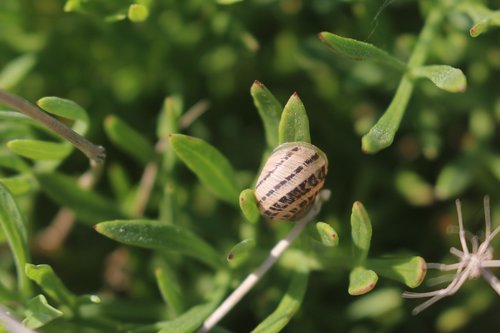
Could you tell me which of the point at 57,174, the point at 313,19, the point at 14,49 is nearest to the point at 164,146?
the point at 57,174

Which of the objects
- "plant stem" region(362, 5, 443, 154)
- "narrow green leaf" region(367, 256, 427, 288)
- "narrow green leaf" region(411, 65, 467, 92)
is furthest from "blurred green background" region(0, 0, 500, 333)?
"narrow green leaf" region(367, 256, 427, 288)

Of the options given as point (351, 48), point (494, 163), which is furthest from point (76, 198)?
point (494, 163)

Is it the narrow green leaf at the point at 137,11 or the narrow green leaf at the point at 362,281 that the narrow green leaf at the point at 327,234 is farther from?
the narrow green leaf at the point at 137,11

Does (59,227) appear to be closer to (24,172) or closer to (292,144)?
(24,172)

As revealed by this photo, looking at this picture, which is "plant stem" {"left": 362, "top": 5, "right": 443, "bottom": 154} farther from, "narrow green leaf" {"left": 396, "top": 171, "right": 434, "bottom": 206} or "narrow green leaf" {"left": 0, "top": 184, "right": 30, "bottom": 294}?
"narrow green leaf" {"left": 0, "top": 184, "right": 30, "bottom": 294}

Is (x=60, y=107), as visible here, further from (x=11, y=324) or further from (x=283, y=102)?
(x=283, y=102)

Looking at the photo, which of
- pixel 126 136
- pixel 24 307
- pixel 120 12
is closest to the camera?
pixel 24 307
